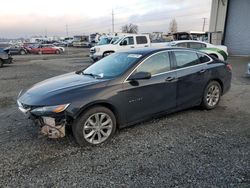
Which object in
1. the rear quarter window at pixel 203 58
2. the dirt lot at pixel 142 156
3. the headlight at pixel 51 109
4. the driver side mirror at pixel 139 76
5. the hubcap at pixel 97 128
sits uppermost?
the rear quarter window at pixel 203 58

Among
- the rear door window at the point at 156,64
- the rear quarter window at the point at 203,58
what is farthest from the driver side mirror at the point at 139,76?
the rear quarter window at the point at 203,58

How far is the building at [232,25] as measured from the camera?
20266 mm

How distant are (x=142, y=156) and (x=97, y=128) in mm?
876

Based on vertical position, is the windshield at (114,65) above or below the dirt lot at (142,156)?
above

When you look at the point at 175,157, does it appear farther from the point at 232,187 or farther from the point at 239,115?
the point at 239,115

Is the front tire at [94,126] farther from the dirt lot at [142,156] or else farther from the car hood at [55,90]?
the car hood at [55,90]

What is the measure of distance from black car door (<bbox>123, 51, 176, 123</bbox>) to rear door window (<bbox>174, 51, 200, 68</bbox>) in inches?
10.6

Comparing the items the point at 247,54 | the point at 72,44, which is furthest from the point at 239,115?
the point at 72,44

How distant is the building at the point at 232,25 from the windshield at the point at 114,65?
18921 millimetres

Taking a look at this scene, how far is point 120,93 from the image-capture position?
4047 millimetres

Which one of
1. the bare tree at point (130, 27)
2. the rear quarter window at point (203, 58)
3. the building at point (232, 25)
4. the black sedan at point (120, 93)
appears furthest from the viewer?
the bare tree at point (130, 27)

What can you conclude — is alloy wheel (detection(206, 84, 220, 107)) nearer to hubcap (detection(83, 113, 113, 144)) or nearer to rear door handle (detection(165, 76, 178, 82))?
rear door handle (detection(165, 76, 178, 82))

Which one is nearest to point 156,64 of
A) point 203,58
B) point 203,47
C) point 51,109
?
point 203,58

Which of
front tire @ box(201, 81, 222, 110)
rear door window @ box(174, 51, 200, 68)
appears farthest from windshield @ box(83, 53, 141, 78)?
front tire @ box(201, 81, 222, 110)
